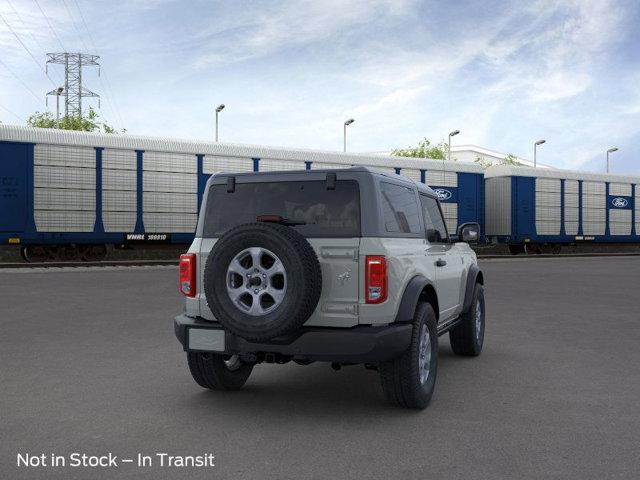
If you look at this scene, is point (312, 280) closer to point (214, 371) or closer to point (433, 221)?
point (214, 371)

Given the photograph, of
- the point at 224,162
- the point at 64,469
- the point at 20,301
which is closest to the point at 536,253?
the point at 224,162

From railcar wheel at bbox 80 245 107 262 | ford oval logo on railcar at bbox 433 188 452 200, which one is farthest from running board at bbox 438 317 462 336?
ford oval logo on railcar at bbox 433 188 452 200

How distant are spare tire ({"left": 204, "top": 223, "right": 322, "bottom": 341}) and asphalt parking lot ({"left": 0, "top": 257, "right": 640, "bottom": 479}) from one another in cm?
77

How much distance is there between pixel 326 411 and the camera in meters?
5.22

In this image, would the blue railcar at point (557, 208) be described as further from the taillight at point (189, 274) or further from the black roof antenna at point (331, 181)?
the taillight at point (189, 274)

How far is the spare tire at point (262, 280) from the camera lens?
4641 millimetres

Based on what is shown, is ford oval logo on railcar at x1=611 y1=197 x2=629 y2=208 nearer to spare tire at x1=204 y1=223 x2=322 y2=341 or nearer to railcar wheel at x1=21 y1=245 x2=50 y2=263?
railcar wheel at x1=21 y1=245 x2=50 y2=263

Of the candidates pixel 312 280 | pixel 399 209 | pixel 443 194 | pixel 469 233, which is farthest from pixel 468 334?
pixel 443 194

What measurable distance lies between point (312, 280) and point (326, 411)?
3.91 ft

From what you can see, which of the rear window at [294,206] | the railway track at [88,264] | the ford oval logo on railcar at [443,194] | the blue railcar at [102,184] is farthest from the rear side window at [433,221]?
the ford oval logo on railcar at [443,194]

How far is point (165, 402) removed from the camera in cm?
545

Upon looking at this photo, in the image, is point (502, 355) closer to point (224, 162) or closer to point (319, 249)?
point (319, 249)

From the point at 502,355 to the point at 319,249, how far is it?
355 centimetres

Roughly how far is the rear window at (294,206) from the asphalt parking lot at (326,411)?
1436 mm
